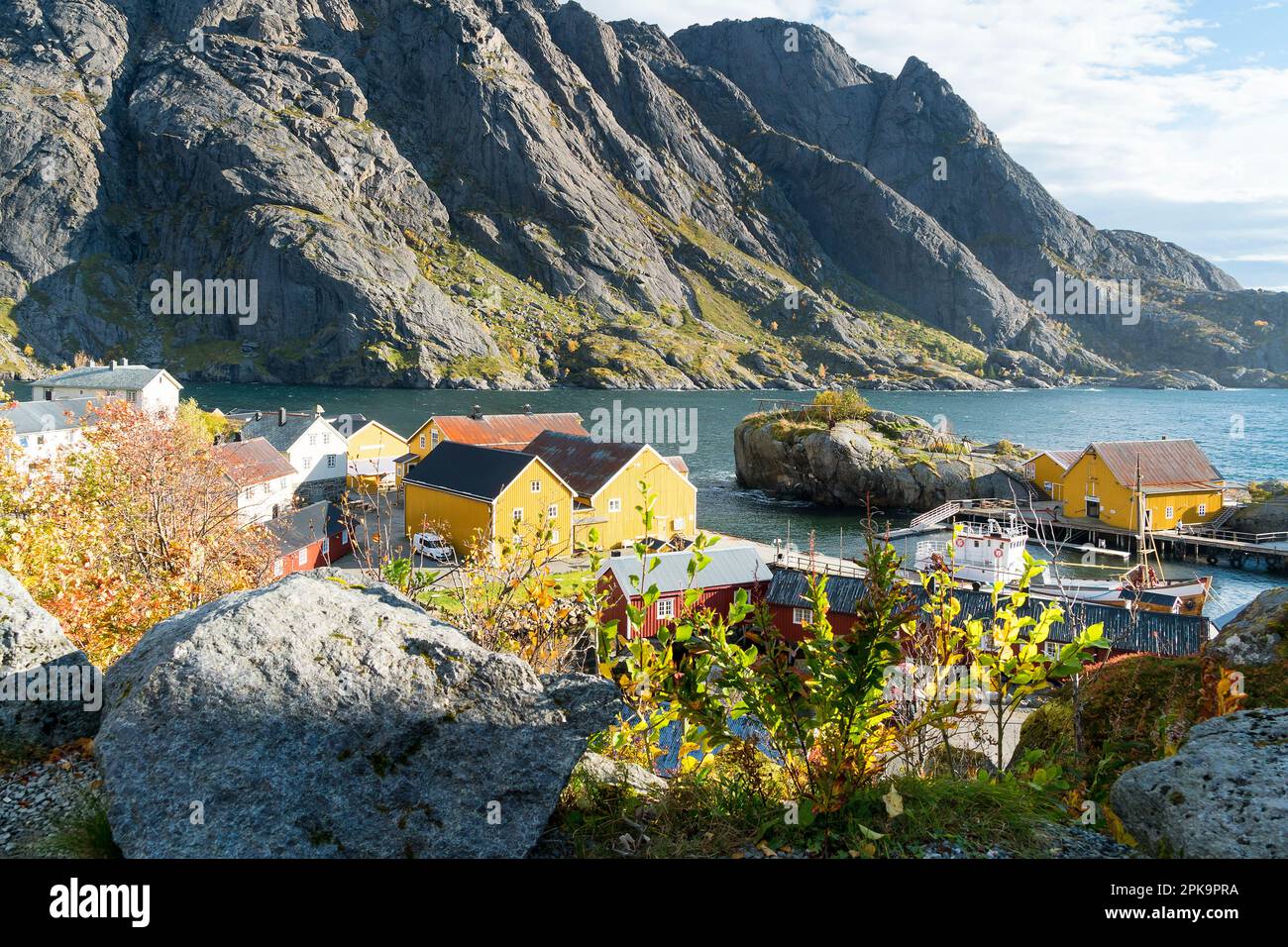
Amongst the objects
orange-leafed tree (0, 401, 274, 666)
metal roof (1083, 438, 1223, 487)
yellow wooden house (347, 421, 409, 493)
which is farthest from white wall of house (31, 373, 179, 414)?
metal roof (1083, 438, 1223, 487)

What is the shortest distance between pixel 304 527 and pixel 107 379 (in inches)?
2334

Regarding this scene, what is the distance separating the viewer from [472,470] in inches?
1794

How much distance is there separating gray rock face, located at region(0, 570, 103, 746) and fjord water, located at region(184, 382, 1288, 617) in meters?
52.3

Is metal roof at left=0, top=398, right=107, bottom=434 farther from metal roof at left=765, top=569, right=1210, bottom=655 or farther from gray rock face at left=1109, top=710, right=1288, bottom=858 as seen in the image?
gray rock face at left=1109, top=710, right=1288, bottom=858

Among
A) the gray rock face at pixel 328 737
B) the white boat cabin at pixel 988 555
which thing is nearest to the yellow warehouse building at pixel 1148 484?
the white boat cabin at pixel 988 555

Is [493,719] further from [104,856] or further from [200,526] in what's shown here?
[200,526]

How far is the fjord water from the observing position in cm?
6456

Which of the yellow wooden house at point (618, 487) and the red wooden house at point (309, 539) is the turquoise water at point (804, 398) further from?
the red wooden house at point (309, 539)

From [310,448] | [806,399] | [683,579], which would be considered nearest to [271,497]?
[310,448]

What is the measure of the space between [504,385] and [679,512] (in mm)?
138092

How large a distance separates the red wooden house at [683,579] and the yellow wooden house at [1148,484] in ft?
130

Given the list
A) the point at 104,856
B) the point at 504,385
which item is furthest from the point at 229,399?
the point at 104,856

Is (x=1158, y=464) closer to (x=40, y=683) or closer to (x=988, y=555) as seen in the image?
(x=988, y=555)

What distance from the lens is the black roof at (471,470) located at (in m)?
43.2
